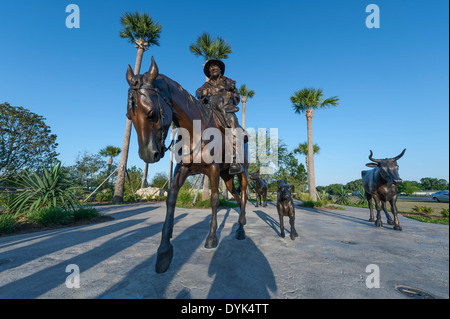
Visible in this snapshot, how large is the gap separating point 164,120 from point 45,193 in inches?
280

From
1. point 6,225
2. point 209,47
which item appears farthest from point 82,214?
point 209,47

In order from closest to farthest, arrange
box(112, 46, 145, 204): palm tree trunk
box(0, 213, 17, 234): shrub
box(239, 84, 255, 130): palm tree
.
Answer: box(0, 213, 17, 234): shrub
box(112, 46, 145, 204): palm tree trunk
box(239, 84, 255, 130): palm tree

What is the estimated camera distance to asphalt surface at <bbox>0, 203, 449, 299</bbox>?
176cm

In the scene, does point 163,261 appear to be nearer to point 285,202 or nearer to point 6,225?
point 285,202

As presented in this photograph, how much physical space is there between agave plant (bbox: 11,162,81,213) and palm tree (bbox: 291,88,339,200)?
16.6m

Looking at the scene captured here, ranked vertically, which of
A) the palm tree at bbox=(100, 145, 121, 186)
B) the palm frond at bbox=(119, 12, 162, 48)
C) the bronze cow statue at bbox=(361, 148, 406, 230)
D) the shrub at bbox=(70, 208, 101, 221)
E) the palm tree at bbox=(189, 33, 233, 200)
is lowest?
the shrub at bbox=(70, 208, 101, 221)

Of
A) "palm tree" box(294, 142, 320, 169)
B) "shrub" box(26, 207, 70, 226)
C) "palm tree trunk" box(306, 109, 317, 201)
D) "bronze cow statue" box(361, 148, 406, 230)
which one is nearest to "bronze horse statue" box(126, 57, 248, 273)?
"bronze cow statue" box(361, 148, 406, 230)

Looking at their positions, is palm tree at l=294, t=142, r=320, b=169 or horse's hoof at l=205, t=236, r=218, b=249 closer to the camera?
horse's hoof at l=205, t=236, r=218, b=249

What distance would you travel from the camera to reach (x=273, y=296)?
1711 millimetres

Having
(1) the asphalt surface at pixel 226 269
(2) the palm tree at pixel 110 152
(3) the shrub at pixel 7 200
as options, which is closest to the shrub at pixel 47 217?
(3) the shrub at pixel 7 200

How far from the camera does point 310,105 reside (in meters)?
18.3

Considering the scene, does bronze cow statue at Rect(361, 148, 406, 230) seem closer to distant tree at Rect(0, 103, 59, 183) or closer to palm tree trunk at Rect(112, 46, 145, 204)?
palm tree trunk at Rect(112, 46, 145, 204)
